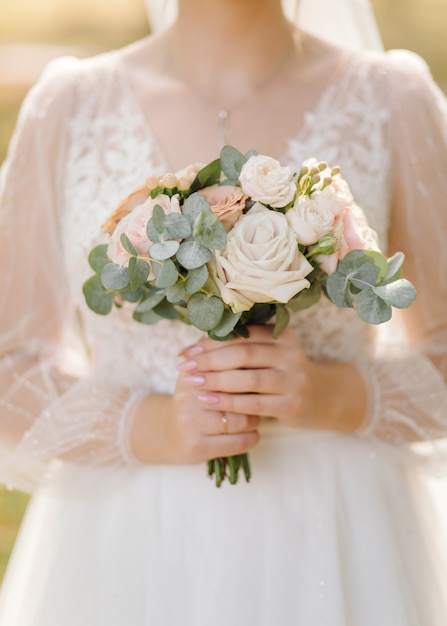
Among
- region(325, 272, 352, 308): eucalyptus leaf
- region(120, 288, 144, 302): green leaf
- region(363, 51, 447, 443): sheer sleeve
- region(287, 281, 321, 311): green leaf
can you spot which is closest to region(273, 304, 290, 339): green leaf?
region(287, 281, 321, 311): green leaf

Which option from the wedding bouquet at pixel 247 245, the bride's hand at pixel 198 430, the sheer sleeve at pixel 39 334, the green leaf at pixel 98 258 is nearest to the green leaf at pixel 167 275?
A: the wedding bouquet at pixel 247 245

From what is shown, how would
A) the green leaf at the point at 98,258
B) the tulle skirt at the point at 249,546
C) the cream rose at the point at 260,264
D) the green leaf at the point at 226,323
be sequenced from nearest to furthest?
1. the cream rose at the point at 260,264
2. the green leaf at the point at 226,323
3. the green leaf at the point at 98,258
4. the tulle skirt at the point at 249,546

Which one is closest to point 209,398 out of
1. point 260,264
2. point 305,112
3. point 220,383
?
point 220,383

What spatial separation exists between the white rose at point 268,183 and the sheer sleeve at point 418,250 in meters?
0.54

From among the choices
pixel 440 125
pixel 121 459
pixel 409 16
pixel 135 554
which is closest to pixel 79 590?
pixel 135 554

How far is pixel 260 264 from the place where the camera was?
1.25 metres

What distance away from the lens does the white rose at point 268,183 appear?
4.26 ft

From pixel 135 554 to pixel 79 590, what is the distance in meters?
0.13

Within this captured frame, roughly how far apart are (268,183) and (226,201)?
0.07m

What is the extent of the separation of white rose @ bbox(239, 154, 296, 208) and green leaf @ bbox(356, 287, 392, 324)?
7.3 inches

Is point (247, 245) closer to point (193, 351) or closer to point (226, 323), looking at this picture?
point (226, 323)

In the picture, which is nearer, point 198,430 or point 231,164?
point 231,164

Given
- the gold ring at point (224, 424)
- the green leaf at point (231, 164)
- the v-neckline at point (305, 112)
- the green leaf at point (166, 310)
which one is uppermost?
the v-neckline at point (305, 112)

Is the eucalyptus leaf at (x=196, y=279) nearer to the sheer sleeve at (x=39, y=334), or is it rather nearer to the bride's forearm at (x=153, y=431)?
the bride's forearm at (x=153, y=431)
